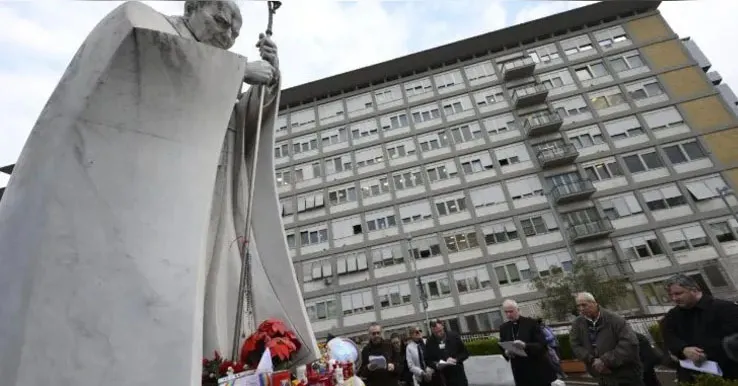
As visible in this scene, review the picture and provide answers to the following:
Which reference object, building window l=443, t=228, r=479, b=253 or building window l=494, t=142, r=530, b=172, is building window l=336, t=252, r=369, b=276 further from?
building window l=494, t=142, r=530, b=172

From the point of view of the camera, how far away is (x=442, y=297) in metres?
23.3

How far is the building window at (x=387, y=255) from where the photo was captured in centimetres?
2489

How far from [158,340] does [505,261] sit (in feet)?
78.4

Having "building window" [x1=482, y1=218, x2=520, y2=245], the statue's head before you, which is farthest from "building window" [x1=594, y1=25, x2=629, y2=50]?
the statue's head

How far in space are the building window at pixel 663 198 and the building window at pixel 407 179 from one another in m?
14.4

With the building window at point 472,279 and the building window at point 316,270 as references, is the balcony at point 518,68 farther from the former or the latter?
the building window at point 316,270

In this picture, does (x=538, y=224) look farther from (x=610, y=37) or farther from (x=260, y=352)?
(x=260, y=352)

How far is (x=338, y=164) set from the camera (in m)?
29.2

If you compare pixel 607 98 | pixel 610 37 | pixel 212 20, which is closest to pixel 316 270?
pixel 212 20

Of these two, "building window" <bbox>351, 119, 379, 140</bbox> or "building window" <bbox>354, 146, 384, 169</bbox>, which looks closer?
"building window" <bbox>354, 146, 384, 169</bbox>

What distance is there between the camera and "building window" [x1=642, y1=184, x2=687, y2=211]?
2288 centimetres

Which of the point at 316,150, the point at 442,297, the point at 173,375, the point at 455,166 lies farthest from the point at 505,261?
the point at 173,375

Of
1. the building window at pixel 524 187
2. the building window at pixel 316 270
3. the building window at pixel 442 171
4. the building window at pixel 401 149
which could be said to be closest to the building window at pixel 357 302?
the building window at pixel 316 270

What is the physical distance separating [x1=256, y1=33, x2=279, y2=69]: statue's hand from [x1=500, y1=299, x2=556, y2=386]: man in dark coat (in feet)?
12.0
